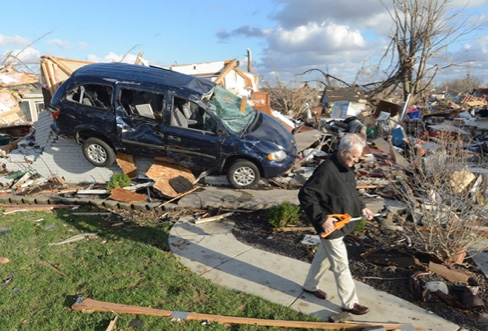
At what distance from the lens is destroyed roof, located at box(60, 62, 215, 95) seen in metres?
8.18

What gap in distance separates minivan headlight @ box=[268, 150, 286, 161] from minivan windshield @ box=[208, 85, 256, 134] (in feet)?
2.82

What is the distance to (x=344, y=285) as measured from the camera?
12.6ft

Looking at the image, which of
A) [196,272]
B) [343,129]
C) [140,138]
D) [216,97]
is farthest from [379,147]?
[196,272]

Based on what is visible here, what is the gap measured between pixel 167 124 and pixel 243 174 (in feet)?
6.49

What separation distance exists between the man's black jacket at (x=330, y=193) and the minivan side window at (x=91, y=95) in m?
6.24

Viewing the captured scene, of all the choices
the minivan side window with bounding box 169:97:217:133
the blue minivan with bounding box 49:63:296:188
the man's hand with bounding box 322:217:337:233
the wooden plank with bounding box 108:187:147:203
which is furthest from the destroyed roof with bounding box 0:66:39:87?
the man's hand with bounding box 322:217:337:233

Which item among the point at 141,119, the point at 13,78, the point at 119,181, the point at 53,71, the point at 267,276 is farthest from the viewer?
the point at 13,78

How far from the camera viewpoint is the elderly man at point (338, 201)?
3625mm

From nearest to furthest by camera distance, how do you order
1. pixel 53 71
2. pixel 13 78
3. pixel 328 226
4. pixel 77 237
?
pixel 328 226, pixel 77 237, pixel 53 71, pixel 13 78

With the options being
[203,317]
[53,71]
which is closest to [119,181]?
[53,71]

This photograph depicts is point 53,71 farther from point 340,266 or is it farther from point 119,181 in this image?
point 340,266

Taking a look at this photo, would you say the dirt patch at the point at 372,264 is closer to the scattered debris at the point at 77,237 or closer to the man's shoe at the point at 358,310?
the man's shoe at the point at 358,310

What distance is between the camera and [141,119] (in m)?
8.17

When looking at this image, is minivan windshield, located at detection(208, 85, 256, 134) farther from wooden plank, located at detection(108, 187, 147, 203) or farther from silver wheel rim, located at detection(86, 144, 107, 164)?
silver wheel rim, located at detection(86, 144, 107, 164)
